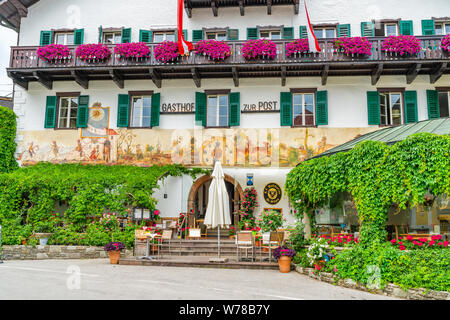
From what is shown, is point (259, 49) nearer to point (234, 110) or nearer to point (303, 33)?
point (303, 33)

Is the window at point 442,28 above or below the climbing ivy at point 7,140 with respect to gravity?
above

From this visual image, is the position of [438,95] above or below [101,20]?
below

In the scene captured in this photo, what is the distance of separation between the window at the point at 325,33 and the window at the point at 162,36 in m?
5.85

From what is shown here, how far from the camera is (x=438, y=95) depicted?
15.2 m

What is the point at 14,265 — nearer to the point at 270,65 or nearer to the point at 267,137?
the point at 267,137

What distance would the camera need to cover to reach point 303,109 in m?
15.6

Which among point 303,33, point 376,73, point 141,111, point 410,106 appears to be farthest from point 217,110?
point 410,106

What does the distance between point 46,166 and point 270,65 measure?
941cm

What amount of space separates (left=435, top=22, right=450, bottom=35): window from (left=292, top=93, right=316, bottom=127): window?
18.2 feet

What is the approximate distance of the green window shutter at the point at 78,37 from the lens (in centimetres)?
1656

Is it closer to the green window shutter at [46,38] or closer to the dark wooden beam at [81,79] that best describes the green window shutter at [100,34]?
the dark wooden beam at [81,79]

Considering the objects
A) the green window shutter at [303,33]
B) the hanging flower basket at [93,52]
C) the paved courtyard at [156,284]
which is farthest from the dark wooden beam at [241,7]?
the paved courtyard at [156,284]
